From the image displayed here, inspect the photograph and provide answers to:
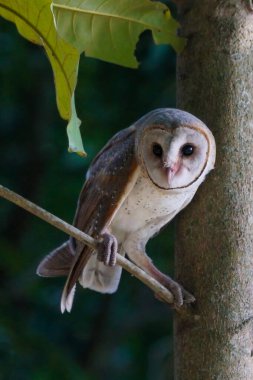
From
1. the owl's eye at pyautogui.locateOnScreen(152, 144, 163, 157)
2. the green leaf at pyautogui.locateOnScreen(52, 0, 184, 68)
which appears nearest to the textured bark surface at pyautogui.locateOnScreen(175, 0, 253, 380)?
the green leaf at pyautogui.locateOnScreen(52, 0, 184, 68)

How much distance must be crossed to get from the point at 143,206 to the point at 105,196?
0.09 m

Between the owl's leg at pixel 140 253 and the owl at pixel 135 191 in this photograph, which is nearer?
the owl at pixel 135 191

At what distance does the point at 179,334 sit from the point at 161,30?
536mm

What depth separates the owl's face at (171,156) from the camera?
1659mm

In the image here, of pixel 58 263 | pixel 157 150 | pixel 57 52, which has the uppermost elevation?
pixel 57 52

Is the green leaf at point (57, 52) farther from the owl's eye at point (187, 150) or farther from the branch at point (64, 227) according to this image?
the owl's eye at point (187, 150)

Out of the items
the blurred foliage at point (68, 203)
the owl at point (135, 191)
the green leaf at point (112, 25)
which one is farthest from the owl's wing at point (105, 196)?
the blurred foliage at point (68, 203)

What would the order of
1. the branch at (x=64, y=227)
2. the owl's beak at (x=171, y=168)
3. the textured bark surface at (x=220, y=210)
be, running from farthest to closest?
the owl's beak at (x=171, y=168) < the textured bark surface at (x=220, y=210) < the branch at (x=64, y=227)

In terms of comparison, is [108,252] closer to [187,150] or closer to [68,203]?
[187,150]

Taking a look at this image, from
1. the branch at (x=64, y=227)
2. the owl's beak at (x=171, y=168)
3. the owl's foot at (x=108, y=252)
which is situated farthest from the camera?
the owl's beak at (x=171, y=168)

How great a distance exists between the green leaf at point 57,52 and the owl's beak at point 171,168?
436 mm

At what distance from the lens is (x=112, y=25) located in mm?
1567

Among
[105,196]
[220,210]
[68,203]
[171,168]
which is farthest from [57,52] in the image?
[68,203]

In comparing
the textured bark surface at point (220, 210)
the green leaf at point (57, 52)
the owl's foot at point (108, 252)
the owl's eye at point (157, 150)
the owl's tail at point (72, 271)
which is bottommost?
the owl's tail at point (72, 271)
